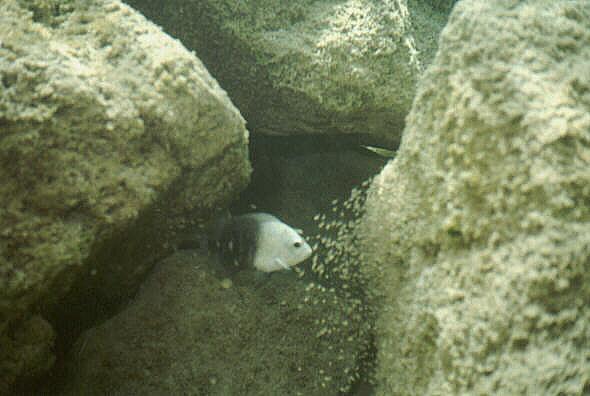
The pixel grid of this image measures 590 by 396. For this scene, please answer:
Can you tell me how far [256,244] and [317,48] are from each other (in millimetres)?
1547

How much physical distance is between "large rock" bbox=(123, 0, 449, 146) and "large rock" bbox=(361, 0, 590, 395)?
0.98m

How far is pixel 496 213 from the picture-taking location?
5.58 feet

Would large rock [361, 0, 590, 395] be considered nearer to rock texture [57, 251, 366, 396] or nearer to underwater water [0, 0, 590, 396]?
underwater water [0, 0, 590, 396]

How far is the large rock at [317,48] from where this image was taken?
10.1 ft

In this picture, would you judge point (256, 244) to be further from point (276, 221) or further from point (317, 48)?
point (317, 48)

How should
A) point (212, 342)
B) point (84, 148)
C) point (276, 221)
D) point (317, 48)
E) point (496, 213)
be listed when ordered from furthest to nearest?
point (276, 221)
point (317, 48)
point (212, 342)
point (84, 148)
point (496, 213)

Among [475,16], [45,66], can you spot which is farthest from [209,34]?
[475,16]

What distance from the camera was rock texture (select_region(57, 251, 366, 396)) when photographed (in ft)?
8.81

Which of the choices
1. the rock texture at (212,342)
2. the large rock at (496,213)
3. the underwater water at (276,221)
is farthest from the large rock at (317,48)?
the rock texture at (212,342)

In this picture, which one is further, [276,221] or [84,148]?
[276,221]

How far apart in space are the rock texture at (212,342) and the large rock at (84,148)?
0.38 metres

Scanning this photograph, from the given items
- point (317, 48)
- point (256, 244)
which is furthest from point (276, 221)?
point (317, 48)

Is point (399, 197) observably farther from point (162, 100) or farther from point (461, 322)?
point (162, 100)

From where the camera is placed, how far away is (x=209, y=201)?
2.87 m
